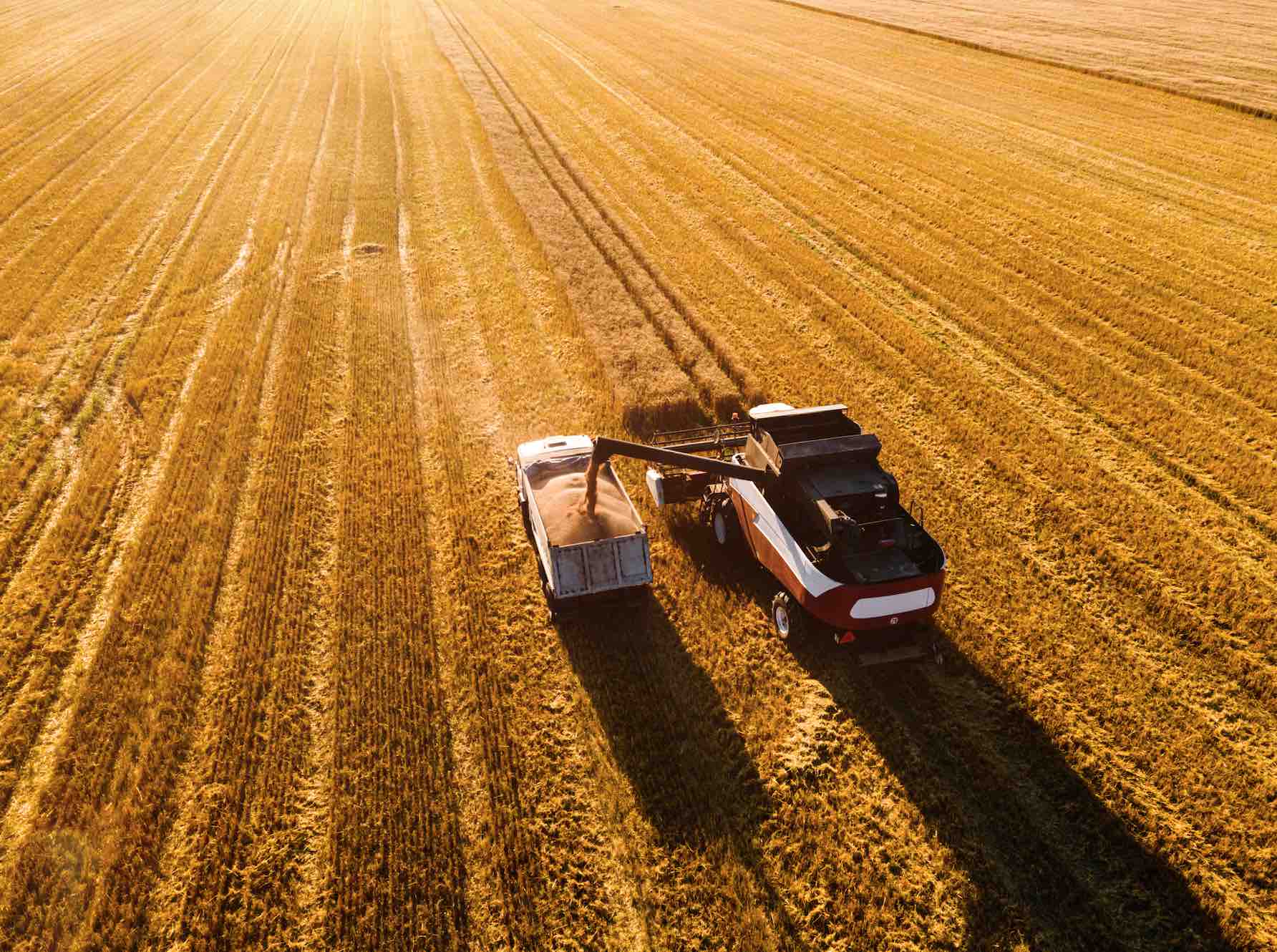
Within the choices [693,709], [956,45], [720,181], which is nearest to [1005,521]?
[693,709]

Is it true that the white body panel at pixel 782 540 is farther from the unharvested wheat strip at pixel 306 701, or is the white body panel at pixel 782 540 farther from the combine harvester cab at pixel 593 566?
the unharvested wheat strip at pixel 306 701

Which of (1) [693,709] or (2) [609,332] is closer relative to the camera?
(1) [693,709]

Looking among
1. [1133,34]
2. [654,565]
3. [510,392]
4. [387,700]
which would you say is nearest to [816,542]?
[654,565]

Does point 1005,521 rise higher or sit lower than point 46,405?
lower

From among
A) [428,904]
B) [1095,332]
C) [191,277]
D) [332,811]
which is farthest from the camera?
[191,277]

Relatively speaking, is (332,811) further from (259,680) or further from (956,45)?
(956,45)

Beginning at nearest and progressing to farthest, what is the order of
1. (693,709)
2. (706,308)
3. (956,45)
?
(693,709) < (706,308) < (956,45)

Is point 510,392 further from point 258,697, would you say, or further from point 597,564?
point 258,697
